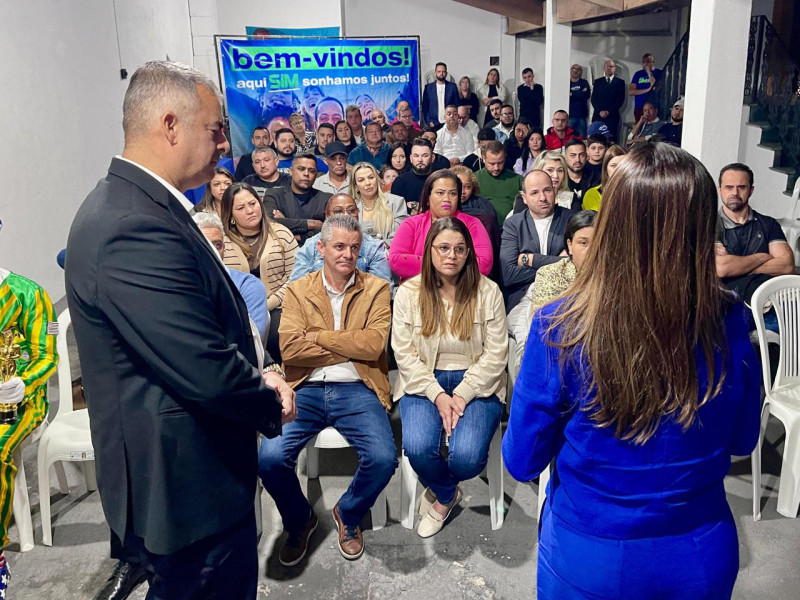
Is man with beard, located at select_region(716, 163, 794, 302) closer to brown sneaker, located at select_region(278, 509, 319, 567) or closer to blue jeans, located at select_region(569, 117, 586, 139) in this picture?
brown sneaker, located at select_region(278, 509, 319, 567)

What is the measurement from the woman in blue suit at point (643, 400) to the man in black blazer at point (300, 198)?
10.7 feet

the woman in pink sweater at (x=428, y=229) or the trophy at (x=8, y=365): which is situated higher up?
the woman in pink sweater at (x=428, y=229)

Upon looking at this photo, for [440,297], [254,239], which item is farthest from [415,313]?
[254,239]

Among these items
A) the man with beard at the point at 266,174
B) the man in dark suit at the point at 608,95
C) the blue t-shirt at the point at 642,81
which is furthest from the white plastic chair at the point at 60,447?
the blue t-shirt at the point at 642,81

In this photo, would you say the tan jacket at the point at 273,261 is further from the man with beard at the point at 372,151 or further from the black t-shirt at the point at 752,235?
the man with beard at the point at 372,151

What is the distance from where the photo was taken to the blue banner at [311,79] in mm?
8406

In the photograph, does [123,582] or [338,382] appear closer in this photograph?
[123,582]

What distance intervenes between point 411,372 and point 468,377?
0.21 m

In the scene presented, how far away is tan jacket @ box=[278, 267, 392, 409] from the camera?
245 centimetres

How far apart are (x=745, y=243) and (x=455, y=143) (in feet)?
18.3

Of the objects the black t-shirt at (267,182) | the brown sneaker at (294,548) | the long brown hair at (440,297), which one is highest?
the black t-shirt at (267,182)

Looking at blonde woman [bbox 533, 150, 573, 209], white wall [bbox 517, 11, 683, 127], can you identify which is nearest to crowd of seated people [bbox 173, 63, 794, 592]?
blonde woman [bbox 533, 150, 573, 209]

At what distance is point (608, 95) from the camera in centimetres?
961

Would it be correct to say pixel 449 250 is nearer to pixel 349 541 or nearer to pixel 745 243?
pixel 349 541
